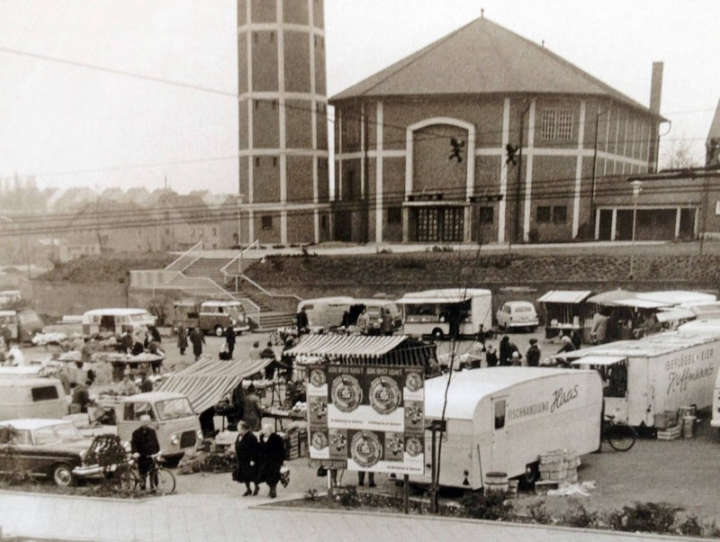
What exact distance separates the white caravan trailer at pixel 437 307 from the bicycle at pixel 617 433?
4.38m

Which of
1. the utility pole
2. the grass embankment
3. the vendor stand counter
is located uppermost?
the utility pole

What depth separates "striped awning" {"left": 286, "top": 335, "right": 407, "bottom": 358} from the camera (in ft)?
39.3

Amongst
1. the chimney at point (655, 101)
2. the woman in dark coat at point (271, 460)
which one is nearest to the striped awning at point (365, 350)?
the woman in dark coat at point (271, 460)

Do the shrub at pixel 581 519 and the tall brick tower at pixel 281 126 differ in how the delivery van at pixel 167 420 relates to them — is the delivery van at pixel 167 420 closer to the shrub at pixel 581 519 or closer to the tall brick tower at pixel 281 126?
the tall brick tower at pixel 281 126

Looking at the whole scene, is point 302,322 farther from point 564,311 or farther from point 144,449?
point 144,449

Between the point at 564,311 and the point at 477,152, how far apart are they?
15.7 feet

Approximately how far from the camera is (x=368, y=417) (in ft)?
26.7

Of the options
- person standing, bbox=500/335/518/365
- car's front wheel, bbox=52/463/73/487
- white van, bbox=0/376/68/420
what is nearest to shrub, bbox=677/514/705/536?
person standing, bbox=500/335/518/365

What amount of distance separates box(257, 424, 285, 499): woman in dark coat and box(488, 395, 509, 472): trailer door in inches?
98.1

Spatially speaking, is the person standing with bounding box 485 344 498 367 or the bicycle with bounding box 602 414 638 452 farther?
the person standing with bounding box 485 344 498 367

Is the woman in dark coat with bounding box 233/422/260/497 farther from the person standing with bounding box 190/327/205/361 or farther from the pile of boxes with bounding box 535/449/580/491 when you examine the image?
the person standing with bounding box 190/327/205/361

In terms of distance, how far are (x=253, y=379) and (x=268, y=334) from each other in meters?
2.49

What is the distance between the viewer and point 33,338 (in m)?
17.6

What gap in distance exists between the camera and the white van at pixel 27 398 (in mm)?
12000
